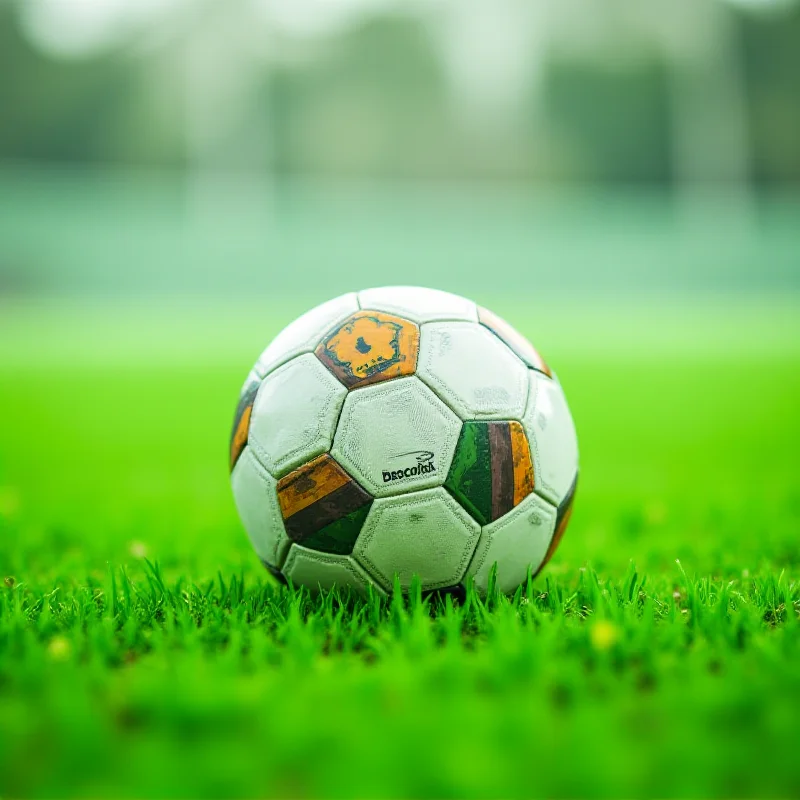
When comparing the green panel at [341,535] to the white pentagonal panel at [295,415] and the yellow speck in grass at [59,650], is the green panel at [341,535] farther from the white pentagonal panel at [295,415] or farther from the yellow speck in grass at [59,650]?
the yellow speck in grass at [59,650]

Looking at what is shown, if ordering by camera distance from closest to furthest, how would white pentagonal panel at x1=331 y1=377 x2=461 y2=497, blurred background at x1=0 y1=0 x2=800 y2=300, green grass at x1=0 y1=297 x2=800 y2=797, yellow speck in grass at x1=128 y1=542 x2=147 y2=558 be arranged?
1. green grass at x1=0 y1=297 x2=800 y2=797
2. white pentagonal panel at x1=331 y1=377 x2=461 y2=497
3. yellow speck in grass at x1=128 y1=542 x2=147 y2=558
4. blurred background at x1=0 y1=0 x2=800 y2=300

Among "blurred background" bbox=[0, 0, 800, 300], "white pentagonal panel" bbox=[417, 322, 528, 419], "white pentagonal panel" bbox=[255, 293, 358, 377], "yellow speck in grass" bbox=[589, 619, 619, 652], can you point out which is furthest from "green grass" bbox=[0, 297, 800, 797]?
"blurred background" bbox=[0, 0, 800, 300]

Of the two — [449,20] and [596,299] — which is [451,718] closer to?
[596,299]

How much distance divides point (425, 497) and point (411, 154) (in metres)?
27.7

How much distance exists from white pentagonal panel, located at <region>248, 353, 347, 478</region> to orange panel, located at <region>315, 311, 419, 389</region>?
0.13 feet

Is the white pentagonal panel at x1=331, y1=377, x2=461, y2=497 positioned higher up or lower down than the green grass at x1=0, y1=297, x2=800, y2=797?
higher up

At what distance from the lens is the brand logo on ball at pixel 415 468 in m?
2.18

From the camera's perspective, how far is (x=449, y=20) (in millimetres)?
30875

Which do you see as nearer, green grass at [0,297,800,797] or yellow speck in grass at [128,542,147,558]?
green grass at [0,297,800,797]

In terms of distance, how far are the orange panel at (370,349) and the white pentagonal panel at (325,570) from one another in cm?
47

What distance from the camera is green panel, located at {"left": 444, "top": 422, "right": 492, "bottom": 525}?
219cm

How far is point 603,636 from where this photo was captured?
192 cm

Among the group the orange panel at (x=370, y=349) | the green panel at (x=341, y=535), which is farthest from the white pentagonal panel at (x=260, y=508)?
the orange panel at (x=370, y=349)

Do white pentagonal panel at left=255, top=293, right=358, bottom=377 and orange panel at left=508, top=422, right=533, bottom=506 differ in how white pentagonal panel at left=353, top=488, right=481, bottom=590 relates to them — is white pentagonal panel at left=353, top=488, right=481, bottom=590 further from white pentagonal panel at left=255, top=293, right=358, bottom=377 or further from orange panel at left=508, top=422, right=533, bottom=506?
white pentagonal panel at left=255, top=293, right=358, bottom=377
